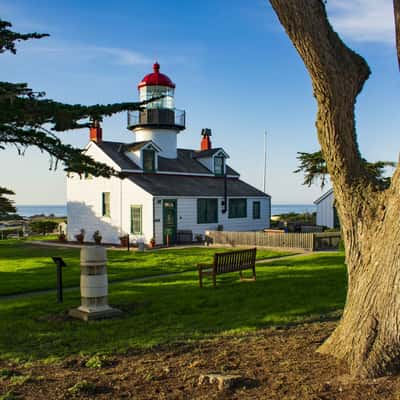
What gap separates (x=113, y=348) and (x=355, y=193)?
4011 mm

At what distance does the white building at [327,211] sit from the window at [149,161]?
12.2 m

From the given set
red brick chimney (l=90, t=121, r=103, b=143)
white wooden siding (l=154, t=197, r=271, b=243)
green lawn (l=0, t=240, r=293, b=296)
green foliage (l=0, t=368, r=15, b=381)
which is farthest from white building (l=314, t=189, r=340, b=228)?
green foliage (l=0, t=368, r=15, b=381)

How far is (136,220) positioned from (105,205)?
3283 mm

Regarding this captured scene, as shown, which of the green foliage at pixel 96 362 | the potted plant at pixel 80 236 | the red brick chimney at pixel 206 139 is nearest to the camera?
the green foliage at pixel 96 362

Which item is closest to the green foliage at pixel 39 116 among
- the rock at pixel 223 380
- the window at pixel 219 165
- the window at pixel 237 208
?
the rock at pixel 223 380

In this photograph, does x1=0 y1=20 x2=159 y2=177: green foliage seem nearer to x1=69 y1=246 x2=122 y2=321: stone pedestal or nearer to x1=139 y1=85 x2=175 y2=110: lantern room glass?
x1=69 y1=246 x2=122 y2=321: stone pedestal

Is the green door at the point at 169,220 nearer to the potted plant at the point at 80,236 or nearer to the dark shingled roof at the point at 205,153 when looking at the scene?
the potted plant at the point at 80,236

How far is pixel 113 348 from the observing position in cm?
704

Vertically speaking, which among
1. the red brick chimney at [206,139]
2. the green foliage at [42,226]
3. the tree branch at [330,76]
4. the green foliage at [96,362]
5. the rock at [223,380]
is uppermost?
the red brick chimney at [206,139]

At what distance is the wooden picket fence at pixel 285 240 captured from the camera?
2303 cm

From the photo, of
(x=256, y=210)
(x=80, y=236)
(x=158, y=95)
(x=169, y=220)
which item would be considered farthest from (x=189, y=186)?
(x=80, y=236)

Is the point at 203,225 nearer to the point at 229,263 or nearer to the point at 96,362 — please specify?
the point at 229,263

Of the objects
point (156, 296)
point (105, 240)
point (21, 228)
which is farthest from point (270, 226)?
point (156, 296)

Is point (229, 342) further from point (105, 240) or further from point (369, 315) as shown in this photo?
point (105, 240)
